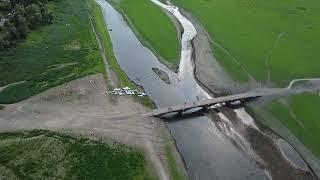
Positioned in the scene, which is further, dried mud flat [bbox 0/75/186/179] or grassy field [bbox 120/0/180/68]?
grassy field [bbox 120/0/180/68]

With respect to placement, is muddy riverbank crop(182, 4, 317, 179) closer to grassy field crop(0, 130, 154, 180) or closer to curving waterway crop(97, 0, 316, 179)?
curving waterway crop(97, 0, 316, 179)

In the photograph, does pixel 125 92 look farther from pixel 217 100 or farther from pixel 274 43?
pixel 274 43

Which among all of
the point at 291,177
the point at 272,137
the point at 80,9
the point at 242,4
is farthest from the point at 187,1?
the point at 291,177

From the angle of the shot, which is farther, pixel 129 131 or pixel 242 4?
pixel 242 4

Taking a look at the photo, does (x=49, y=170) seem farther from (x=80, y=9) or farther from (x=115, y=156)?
(x=80, y=9)

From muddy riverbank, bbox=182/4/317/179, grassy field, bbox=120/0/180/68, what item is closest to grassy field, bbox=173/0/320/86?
muddy riverbank, bbox=182/4/317/179
